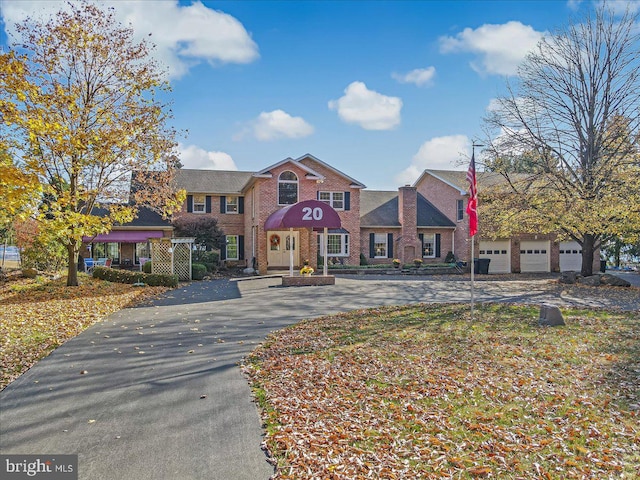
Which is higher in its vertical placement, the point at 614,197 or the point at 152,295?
the point at 614,197

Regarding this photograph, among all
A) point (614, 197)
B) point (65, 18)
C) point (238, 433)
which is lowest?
point (238, 433)

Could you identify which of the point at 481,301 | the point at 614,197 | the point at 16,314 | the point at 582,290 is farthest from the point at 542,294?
the point at 16,314

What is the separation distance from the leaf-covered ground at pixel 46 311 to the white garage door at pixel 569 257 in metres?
26.9

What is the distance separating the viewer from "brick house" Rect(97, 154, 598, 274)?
26.7m

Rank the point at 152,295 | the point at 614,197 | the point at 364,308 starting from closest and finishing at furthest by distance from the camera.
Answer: the point at 364,308 → the point at 152,295 → the point at 614,197

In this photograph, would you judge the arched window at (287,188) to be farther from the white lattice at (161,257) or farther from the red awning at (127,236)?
the red awning at (127,236)

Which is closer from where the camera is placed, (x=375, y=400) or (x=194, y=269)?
(x=375, y=400)

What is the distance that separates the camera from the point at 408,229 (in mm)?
30672

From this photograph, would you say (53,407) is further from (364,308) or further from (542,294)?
(542,294)

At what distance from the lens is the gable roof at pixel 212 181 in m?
29.9

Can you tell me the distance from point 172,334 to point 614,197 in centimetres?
1833

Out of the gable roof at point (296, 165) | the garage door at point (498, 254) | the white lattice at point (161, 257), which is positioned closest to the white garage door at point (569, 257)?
the garage door at point (498, 254)

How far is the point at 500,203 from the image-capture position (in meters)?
22.0

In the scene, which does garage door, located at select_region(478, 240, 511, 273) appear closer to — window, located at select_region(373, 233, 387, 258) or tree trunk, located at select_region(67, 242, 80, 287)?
window, located at select_region(373, 233, 387, 258)
